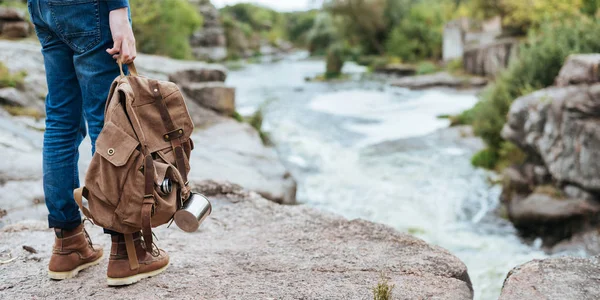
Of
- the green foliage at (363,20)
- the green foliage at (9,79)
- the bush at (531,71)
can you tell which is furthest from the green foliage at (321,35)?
the green foliage at (9,79)

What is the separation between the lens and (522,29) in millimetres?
18500

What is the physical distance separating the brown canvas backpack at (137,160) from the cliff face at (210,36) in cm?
3339

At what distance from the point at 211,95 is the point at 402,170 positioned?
3.59 m

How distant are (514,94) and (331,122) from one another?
5.36 m

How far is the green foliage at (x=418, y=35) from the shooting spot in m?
25.3

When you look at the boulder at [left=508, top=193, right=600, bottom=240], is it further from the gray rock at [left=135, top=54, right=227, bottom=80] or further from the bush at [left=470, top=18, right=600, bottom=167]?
the gray rock at [left=135, top=54, right=227, bottom=80]

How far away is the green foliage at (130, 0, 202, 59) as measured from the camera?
56.0ft

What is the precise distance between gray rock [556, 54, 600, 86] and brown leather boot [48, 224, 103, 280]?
19.5 ft

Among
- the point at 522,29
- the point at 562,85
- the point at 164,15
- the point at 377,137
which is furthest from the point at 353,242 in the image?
the point at 522,29

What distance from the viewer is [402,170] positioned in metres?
8.88

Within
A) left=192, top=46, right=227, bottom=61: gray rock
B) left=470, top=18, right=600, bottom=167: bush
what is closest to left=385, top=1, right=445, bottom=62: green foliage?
left=192, top=46, right=227, bottom=61: gray rock

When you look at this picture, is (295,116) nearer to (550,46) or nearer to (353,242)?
(550,46)

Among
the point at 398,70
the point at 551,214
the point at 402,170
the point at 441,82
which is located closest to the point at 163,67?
the point at 402,170

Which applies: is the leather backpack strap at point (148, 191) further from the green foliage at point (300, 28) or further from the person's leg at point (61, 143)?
the green foliage at point (300, 28)
